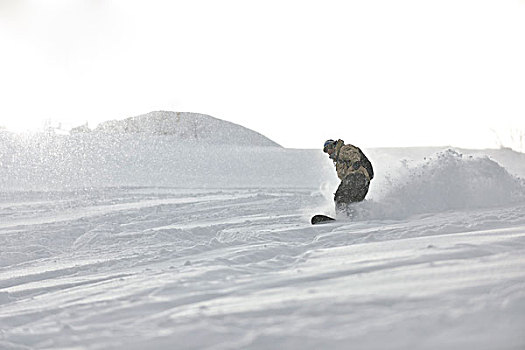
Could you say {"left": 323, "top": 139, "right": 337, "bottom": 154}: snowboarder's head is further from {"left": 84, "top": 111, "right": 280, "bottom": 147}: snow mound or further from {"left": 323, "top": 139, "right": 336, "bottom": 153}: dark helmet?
{"left": 84, "top": 111, "right": 280, "bottom": 147}: snow mound

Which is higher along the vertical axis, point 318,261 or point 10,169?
point 10,169

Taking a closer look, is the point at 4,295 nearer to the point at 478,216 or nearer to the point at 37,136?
the point at 478,216

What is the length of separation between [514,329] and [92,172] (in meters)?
14.6

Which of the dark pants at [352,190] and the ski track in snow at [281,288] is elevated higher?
the dark pants at [352,190]

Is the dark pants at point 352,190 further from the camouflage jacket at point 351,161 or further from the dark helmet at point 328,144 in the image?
the dark helmet at point 328,144

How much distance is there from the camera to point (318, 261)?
3352mm

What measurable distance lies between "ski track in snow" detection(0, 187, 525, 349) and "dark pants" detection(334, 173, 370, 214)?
109 cm

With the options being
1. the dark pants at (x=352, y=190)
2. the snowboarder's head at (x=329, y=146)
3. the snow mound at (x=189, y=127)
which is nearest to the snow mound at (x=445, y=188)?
the dark pants at (x=352, y=190)

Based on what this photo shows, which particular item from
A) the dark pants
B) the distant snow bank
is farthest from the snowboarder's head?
the distant snow bank

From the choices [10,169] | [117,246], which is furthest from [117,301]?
[10,169]

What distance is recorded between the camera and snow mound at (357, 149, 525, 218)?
6523 millimetres

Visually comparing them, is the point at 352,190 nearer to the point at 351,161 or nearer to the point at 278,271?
the point at 351,161

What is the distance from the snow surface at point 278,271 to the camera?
2014 mm

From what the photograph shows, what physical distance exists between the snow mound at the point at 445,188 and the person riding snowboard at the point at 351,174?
229 millimetres
